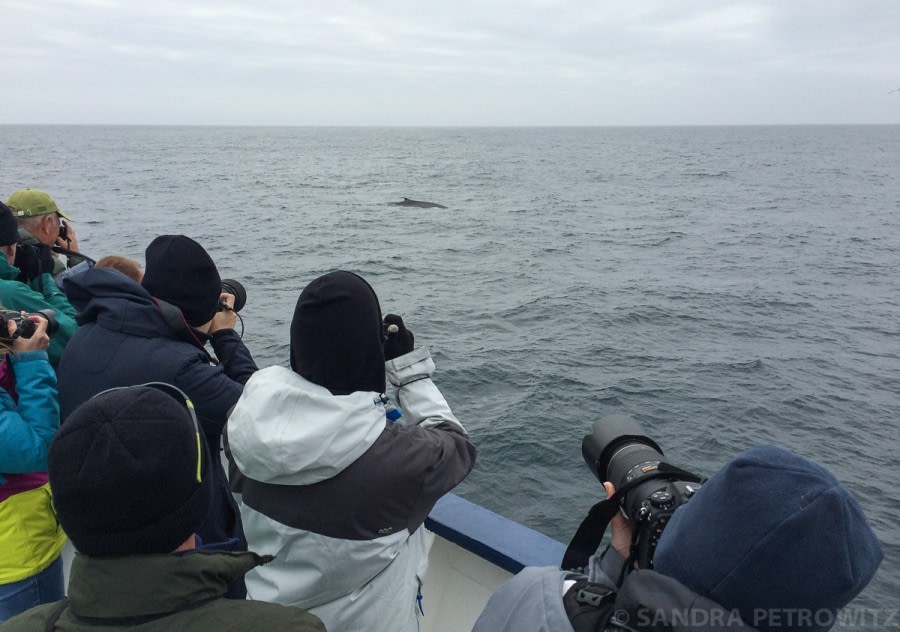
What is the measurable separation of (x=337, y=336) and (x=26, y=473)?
4.86 feet

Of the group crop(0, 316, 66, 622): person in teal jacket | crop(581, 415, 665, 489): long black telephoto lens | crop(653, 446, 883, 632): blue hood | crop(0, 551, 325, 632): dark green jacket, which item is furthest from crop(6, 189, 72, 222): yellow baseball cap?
crop(653, 446, 883, 632): blue hood

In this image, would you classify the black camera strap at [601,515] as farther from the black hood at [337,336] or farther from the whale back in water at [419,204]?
the whale back in water at [419,204]

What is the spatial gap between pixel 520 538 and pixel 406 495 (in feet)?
3.79

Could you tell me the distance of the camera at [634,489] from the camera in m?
1.58

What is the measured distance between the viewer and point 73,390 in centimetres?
245

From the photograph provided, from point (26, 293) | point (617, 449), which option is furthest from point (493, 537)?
point (26, 293)

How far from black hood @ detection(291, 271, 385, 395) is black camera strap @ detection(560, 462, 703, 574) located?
780mm

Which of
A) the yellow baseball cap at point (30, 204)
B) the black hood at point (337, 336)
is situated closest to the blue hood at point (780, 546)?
the black hood at point (337, 336)

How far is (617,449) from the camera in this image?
1984 mm

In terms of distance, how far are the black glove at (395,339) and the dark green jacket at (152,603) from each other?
1109 mm

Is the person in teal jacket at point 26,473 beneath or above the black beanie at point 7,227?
beneath

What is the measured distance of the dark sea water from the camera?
28.7 ft

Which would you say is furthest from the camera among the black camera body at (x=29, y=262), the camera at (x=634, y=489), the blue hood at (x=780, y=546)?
the black camera body at (x=29, y=262)

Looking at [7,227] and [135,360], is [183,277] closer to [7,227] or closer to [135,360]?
[135,360]
